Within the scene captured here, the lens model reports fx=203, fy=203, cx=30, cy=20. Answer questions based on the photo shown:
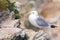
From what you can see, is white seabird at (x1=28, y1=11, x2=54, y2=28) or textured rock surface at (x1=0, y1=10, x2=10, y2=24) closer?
textured rock surface at (x1=0, y1=10, x2=10, y2=24)

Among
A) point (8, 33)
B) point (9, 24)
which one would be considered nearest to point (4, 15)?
point (9, 24)

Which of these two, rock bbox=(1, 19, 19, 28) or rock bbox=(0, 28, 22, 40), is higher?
rock bbox=(1, 19, 19, 28)

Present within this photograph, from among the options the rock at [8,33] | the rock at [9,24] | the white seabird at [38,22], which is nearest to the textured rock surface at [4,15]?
the rock at [9,24]

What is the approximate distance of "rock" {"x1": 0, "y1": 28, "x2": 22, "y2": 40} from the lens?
10.2 ft

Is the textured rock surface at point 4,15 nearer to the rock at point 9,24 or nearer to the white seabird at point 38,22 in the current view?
the rock at point 9,24

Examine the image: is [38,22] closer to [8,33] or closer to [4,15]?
[4,15]

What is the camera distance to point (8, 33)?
3.22m

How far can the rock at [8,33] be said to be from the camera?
310 cm

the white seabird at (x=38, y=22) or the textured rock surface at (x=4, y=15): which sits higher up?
the textured rock surface at (x=4, y=15)

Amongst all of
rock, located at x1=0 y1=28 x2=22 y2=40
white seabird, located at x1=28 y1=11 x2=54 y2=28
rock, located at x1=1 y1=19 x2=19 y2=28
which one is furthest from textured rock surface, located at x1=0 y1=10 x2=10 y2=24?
white seabird, located at x1=28 y1=11 x2=54 y2=28

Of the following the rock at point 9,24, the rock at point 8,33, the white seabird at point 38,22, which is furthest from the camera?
the white seabird at point 38,22

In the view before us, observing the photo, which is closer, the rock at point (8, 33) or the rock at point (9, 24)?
the rock at point (8, 33)

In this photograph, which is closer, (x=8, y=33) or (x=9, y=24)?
(x=8, y=33)

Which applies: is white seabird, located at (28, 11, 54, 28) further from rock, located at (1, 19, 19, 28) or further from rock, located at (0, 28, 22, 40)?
rock, located at (0, 28, 22, 40)
